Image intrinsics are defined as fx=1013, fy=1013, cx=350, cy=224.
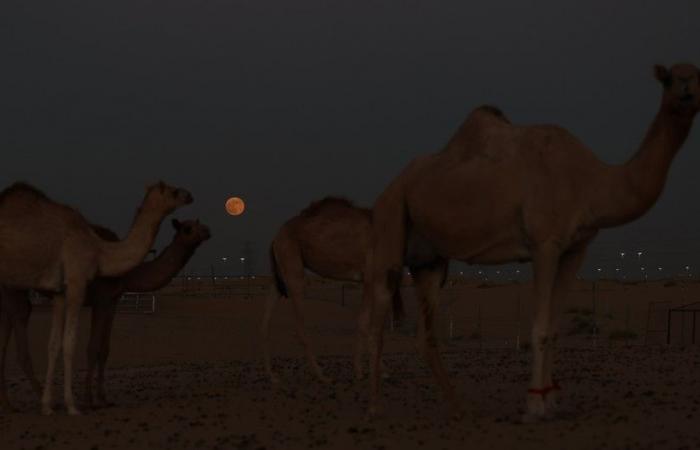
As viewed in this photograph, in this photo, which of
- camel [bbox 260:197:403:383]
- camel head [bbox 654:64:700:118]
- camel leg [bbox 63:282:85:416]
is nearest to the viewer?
camel head [bbox 654:64:700:118]

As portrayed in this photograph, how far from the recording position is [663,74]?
28.4ft

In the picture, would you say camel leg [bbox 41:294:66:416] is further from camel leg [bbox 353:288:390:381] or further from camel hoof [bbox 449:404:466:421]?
camel hoof [bbox 449:404:466:421]

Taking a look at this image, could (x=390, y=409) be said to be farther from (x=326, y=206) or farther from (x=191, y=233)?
(x=326, y=206)

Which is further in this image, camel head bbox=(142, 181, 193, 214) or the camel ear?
camel head bbox=(142, 181, 193, 214)

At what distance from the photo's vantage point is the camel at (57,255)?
1230 cm

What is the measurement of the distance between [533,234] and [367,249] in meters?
6.99

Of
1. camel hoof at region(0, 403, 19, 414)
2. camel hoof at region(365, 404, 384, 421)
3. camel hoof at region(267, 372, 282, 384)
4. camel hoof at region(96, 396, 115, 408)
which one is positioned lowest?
camel hoof at region(0, 403, 19, 414)

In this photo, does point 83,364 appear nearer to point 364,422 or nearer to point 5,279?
point 5,279

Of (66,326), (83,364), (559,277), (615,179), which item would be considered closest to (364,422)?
(559,277)

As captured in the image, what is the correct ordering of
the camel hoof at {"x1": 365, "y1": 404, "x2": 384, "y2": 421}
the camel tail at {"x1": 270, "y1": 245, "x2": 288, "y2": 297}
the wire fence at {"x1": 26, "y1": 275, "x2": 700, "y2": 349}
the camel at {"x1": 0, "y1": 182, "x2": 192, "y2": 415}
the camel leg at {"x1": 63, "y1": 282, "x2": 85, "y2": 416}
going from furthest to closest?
1. the wire fence at {"x1": 26, "y1": 275, "x2": 700, "y2": 349}
2. the camel tail at {"x1": 270, "y1": 245, "x2": 288, "y2": 297}
3. the camel at {"x1": 0, "y1": 182, "x2": 192, "y2": 415}
4. the camel leg at {"x1": 63, "y1": 282, "x2": 85, "y2": 416}
5. the camel hoof at {"x1": 365, "y1": 404, "x2": 384, "y2": 421}

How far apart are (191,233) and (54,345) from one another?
2768 mm

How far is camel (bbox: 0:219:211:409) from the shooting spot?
13266mm

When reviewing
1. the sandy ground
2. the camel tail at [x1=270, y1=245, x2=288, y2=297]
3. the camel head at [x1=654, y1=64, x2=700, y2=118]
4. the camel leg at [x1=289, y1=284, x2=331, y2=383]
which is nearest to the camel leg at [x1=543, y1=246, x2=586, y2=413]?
the sandy ground

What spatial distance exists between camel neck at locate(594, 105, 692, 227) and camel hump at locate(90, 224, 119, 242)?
768 cm
